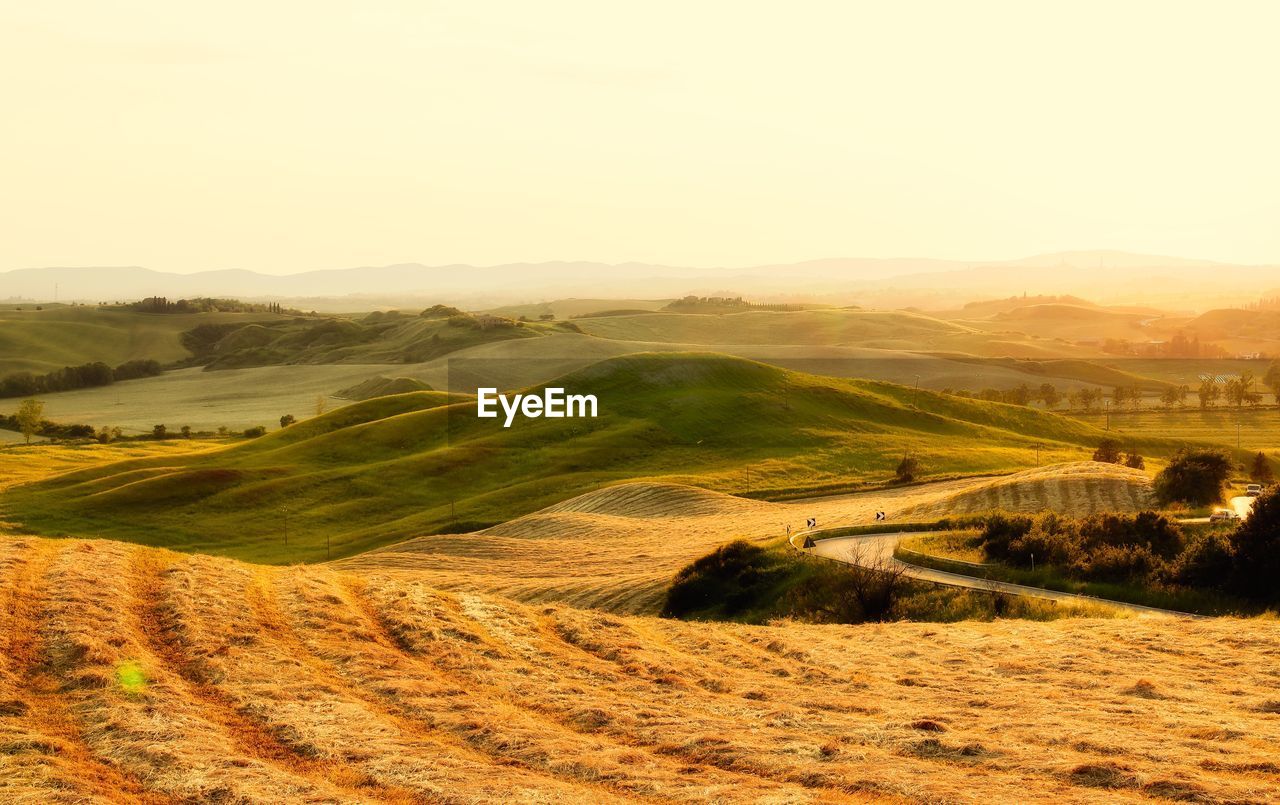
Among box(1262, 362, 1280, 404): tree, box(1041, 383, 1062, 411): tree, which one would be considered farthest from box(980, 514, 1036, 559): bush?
box(1262, 362, 1280, 404): tree

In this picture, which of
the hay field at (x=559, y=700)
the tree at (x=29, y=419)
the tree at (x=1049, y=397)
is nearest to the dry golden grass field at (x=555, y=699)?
the hay field at (x=559, y=700)

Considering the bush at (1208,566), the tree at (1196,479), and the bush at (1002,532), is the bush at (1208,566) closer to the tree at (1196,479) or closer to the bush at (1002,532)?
the bush at (1002,532)

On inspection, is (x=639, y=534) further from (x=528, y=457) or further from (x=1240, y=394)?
(x=1240, y=394)

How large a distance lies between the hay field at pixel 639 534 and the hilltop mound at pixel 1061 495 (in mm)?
58

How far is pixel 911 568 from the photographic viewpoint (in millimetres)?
44000

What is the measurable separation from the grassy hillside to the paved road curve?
3317 centimetres

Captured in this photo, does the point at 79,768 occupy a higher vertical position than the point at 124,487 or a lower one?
higher

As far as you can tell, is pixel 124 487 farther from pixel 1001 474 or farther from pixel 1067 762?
pixel 1067 762

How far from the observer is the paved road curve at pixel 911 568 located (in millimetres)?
37469

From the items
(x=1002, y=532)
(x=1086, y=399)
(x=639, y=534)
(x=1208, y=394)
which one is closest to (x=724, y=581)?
(x=1002, y=532)

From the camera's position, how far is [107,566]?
31.1 metres

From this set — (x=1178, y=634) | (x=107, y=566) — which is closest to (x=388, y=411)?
(x=107, y=566)

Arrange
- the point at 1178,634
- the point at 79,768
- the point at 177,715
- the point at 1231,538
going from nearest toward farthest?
1. the point at 79,768
2. the point at 177,715
3. the point at 1178,634
4. the point at 1231,538

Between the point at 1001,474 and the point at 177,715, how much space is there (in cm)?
8012
